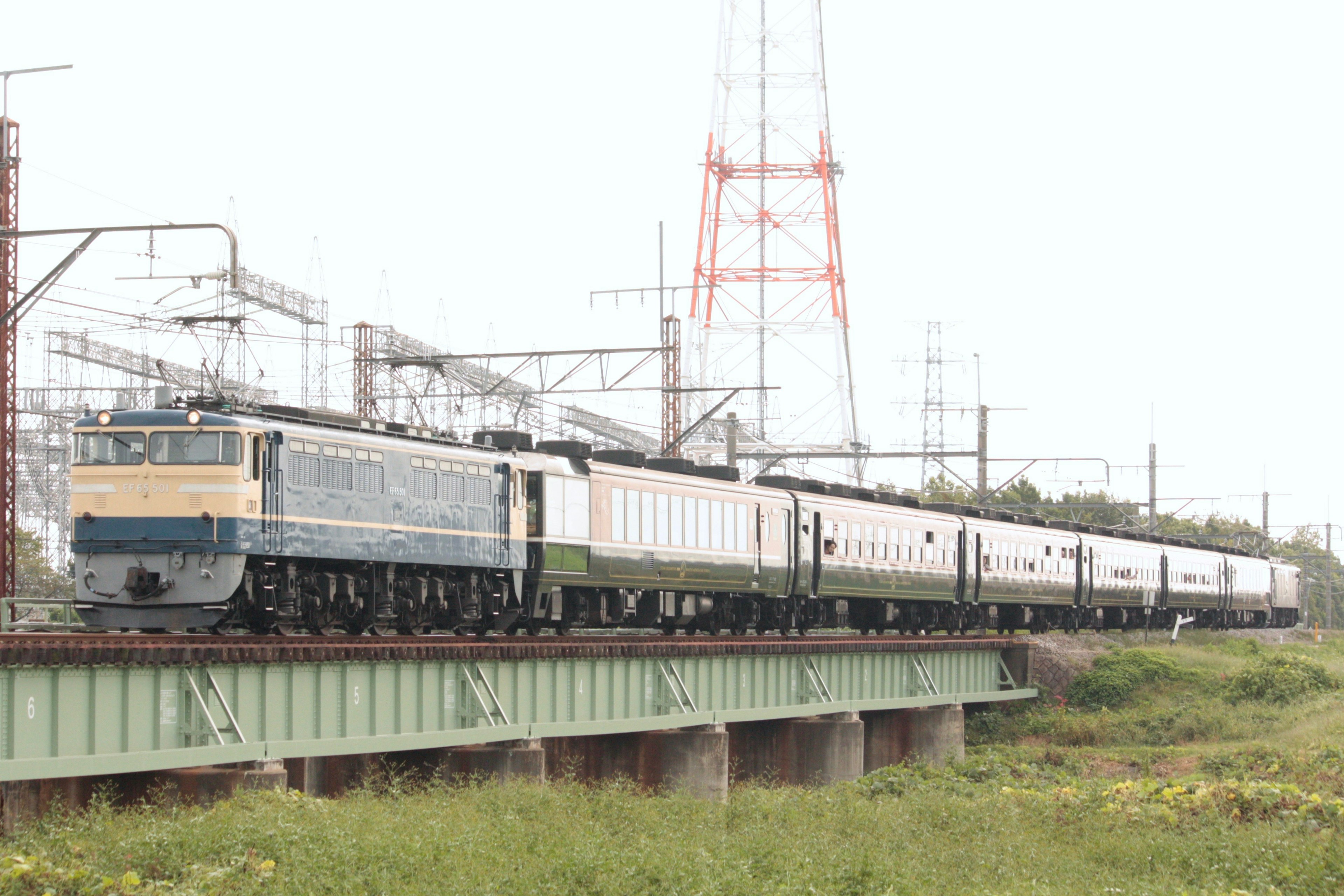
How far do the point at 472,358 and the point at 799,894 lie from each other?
24.3 metres

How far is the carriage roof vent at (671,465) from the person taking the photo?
3816cm

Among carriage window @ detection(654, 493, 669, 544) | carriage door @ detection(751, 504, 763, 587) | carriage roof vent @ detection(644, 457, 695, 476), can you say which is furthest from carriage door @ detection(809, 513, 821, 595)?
carriage window @ detection(654, 493, 669, 544)

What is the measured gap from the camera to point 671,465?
3841cm

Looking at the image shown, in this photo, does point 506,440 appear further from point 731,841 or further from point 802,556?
point 731,841

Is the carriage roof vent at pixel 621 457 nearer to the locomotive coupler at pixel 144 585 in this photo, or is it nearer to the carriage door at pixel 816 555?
the carriage door at pixel 816 555

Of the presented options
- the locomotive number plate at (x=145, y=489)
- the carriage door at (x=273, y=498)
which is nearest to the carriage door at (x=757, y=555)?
the carriage door at (x=273, y=498)

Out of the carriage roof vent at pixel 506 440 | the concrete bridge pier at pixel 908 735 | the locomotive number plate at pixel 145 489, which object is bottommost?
the concrete bridge pier at pixel 908 735

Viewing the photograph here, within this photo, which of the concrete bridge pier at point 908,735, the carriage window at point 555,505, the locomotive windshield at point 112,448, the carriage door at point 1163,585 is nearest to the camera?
the locomotive windshield at point 112,448

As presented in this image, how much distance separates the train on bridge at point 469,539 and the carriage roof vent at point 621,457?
57 mm

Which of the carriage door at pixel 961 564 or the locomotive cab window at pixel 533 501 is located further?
the carriage door at pixel 961 564

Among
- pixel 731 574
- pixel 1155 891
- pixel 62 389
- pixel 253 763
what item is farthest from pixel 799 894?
pixel 62 389

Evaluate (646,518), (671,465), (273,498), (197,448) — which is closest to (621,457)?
(646,518)

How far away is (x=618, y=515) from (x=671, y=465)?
156 inches

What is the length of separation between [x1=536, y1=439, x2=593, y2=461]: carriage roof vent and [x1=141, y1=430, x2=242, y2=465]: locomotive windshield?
10130mm
